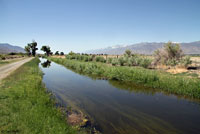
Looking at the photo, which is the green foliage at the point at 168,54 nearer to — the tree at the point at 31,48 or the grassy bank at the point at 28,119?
the grassy bank at the point at 28,119

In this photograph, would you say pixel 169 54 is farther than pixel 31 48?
No

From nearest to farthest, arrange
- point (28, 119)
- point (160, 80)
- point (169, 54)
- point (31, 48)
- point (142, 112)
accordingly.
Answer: point (28, 119)
point (142, 112)
point (160, 80)
point (169, 54)
point (31, 48)

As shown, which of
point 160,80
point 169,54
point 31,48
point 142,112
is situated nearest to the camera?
point 142,112

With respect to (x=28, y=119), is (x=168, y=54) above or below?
above

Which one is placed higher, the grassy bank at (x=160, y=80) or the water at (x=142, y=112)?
the grassy bank at (x=160, y=80)

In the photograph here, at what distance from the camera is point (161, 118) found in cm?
765

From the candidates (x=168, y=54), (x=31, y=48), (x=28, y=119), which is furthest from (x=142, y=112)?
(x=31, y=48)

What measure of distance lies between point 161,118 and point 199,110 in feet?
10.7

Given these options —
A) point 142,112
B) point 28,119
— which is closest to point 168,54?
point 142,112

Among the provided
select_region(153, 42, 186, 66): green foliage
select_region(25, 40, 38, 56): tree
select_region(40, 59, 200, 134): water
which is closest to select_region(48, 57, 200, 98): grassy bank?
select_region(40, 59, 200, 134): water

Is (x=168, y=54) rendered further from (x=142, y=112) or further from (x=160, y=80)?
(x=142, y=112)

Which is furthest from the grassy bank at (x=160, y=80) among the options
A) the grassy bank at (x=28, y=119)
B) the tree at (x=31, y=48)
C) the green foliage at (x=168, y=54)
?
the tree at (x=31, y=48)

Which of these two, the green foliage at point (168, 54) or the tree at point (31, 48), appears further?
the tree at point (31, 48)

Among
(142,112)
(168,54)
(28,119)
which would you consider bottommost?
(142,112)
